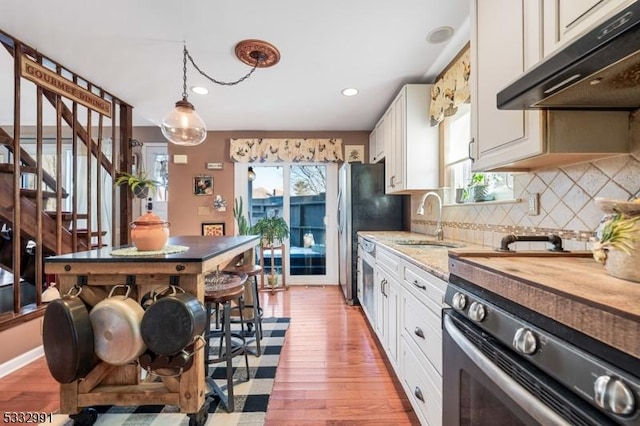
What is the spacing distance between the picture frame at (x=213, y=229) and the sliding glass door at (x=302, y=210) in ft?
1.49

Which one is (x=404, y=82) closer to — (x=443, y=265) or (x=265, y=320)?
(x=443, y=265)

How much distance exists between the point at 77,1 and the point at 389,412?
119 inches

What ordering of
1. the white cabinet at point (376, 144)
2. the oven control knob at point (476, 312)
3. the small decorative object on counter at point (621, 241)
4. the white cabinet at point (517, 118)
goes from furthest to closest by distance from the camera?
the white cabinet at point (376, 144) < the white cabinet at point (517, 118) < the oven control knob at point (476, 312) < the small decorative object on counter at point (621, 241)

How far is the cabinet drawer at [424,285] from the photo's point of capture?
4.06 feet

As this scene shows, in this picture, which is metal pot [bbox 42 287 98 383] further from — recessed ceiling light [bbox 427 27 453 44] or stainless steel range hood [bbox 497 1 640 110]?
recessed ceiling light [bbox 427 27 453 44]

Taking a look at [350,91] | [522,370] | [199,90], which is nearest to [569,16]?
[522,370]

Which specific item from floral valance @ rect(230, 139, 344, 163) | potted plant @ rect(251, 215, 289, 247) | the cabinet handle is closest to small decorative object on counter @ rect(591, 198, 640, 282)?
the cabinet handle

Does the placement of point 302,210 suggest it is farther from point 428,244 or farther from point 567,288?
point 567,288

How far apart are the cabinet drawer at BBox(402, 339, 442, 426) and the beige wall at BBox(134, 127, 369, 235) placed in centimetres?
335

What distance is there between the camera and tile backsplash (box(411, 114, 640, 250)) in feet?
3.64

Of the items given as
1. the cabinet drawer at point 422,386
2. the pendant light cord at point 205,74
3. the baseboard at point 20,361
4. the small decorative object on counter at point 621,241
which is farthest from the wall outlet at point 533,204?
the baseboard at point 20,361

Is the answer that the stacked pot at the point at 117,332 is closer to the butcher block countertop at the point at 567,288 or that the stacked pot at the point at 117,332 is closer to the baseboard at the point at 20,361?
the butcher block countertop at the point at 567,288

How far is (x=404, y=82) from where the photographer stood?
2828mm

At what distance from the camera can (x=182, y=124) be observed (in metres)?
2.21
